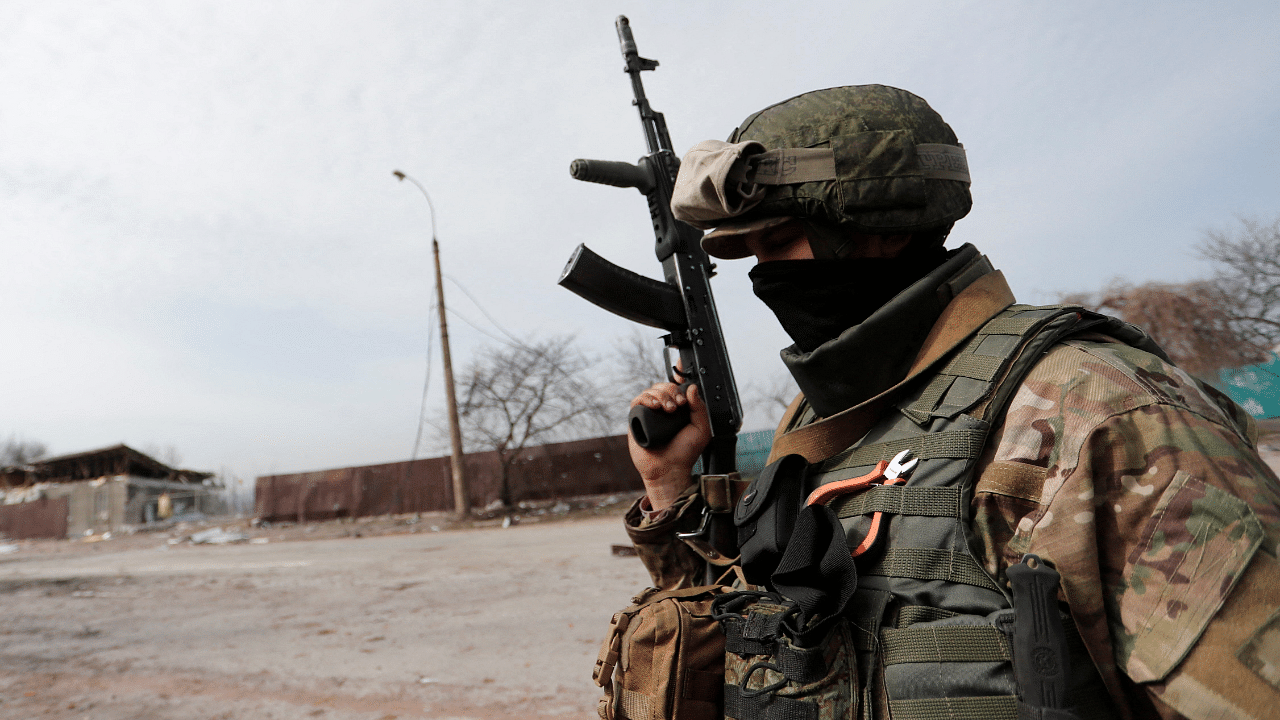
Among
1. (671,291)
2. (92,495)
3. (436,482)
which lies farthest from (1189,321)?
(92,495)

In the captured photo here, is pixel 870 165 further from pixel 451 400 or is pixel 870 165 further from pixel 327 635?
pixel 451 400

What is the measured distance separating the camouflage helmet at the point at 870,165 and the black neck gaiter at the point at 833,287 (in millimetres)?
70

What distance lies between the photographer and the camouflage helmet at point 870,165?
50.5 inches

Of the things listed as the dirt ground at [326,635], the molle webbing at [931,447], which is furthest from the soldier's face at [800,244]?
the dirt ground at [326,635]

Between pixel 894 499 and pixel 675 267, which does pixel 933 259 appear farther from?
pixel 675 267

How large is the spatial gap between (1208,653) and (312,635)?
660 cm

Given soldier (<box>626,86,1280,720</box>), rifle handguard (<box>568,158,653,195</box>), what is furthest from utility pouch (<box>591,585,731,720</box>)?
rifle handguard (<box>568,158,653,195</box>)

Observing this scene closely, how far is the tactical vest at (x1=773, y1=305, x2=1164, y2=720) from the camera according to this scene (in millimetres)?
942

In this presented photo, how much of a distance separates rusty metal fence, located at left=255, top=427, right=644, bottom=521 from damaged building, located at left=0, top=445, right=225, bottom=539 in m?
8.05

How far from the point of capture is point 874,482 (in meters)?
1.16

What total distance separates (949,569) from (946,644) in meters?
0.10

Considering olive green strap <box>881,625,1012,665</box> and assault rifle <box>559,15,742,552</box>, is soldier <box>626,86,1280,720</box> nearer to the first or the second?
olive green strap <box>881,625,1012,665</box>

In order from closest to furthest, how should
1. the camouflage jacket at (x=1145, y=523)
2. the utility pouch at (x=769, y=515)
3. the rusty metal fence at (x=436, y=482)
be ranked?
the camouflage jacket at (x=1145, y=523), the utility pouch at (x=769, y=515), the rusty metal fence at (x=436, y=482)

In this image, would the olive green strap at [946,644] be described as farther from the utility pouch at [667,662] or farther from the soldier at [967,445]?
the utility pouch at [667,662]
